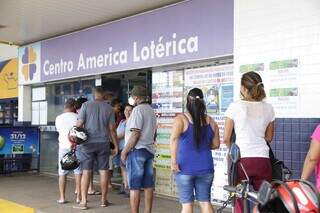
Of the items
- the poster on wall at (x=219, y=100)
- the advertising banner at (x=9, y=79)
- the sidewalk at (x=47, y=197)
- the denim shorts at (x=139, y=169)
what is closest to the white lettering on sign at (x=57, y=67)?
the advertising banner at (x=9, y=79)

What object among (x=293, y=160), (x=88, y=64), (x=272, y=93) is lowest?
(x=293, y=160)

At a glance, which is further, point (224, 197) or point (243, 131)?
point (224, 197)

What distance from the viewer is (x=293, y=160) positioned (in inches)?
207

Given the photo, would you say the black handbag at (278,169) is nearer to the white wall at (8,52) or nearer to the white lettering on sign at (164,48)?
the white lettering on sign at (164,48)

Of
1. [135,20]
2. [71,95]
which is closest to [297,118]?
[135,20]

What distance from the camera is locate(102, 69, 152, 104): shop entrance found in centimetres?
841

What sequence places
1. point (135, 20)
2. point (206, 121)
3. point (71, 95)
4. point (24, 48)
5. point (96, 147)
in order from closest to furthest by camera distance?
point (206, 121)
point (96, 147)
point (135, 20)
point (71, 95)
point (24, 48)

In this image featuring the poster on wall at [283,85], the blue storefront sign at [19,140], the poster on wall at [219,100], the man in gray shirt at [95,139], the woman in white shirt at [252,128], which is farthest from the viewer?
the blue storefront sign at [19,140]

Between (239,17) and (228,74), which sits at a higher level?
(239,17)

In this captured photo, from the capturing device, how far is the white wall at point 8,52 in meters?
13.0

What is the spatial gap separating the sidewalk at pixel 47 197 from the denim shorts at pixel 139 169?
48.2 inches

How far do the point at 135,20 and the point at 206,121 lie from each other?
406 centimetres

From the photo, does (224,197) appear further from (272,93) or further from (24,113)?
(24,113)

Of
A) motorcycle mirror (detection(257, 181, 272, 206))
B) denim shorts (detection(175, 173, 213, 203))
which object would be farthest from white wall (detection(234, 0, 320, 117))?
motorcycle mirror (detection(257, 181, 272, 206))
